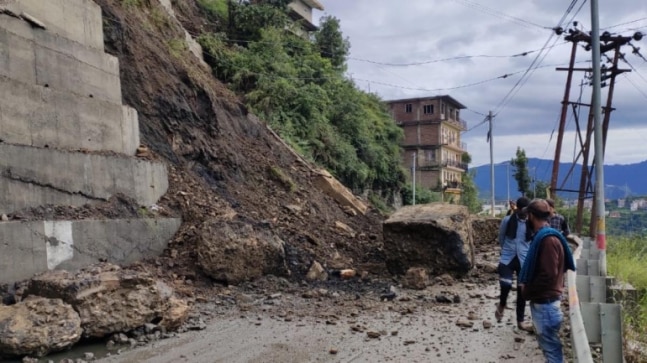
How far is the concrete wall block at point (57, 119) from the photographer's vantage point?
24.3 ft

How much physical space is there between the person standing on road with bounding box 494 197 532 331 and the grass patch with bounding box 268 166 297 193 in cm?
750

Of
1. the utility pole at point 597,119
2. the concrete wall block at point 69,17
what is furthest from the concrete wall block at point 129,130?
the utility pole at point 597,119

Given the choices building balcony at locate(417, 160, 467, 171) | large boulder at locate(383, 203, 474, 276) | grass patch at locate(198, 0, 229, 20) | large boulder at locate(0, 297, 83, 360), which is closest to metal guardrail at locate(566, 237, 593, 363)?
large boulder at locate(0, 297, 83, 360)

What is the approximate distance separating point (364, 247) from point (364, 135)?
12507mm

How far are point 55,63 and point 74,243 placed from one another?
326cm

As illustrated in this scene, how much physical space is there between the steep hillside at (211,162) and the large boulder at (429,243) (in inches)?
43.4

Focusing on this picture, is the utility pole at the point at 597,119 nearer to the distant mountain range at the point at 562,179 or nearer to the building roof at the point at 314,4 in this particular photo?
the distant mountain range at the point at 562,179

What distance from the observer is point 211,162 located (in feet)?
40.2

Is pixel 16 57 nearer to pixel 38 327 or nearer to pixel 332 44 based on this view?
pixel 38 327

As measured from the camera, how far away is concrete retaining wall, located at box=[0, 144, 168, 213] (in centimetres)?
707

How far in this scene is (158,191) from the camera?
1000cm

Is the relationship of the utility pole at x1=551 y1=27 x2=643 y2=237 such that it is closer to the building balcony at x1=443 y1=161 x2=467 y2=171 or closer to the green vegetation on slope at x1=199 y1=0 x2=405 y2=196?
the green vegetation on slope at x1=199 y1=0 x2=405 y2=196

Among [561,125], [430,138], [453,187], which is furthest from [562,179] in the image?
[430,138]

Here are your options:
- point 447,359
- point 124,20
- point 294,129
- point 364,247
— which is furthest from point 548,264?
point 294,129
